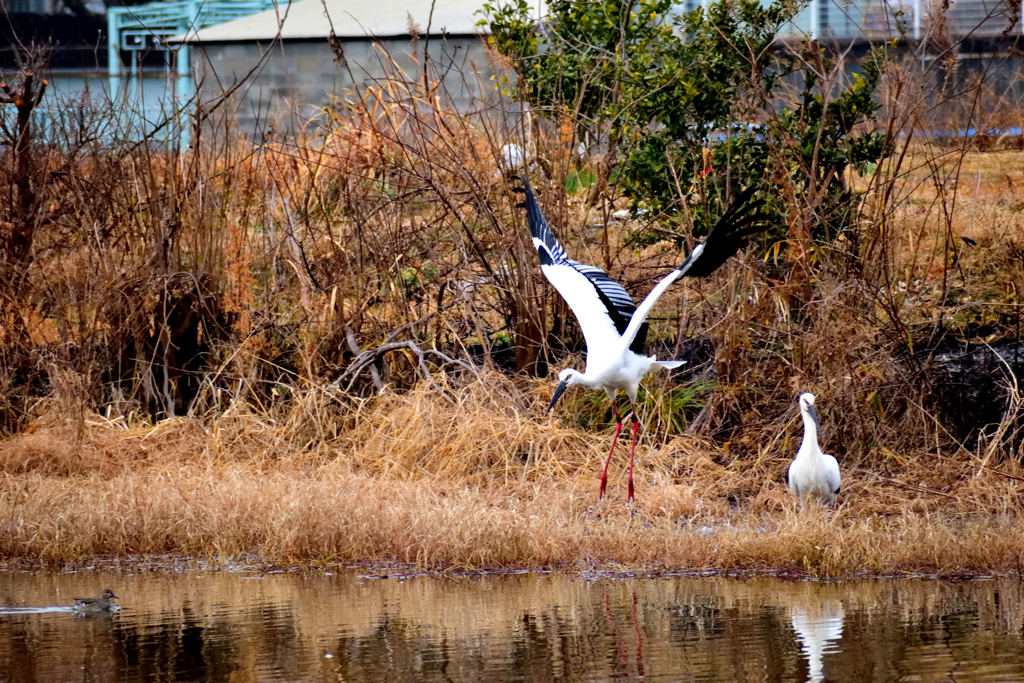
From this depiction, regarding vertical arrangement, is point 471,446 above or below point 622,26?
below

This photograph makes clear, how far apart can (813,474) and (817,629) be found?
2.35 metres

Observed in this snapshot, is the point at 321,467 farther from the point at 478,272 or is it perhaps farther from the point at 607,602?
the point at 607,602

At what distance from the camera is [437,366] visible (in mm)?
10984

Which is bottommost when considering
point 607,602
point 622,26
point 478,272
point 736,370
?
point 607,602

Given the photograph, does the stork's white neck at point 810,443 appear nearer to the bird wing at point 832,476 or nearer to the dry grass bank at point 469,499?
the bird wing at point 832,476

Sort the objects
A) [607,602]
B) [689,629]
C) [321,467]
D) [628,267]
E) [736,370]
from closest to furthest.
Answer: [689,629], [607,602], [321,467], [736,370], [628,267]

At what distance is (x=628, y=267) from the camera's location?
11.1 metres

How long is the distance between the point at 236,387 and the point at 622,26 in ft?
13.8

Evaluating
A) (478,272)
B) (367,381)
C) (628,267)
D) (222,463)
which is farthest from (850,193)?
(222,463)

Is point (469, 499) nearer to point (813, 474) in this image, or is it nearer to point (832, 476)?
point (813, 474)

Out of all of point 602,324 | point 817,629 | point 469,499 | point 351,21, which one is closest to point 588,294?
point 602,324

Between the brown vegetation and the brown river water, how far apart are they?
51cm

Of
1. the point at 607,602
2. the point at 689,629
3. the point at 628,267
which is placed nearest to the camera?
the point at 689,629

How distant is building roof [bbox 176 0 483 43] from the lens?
20688 mm
